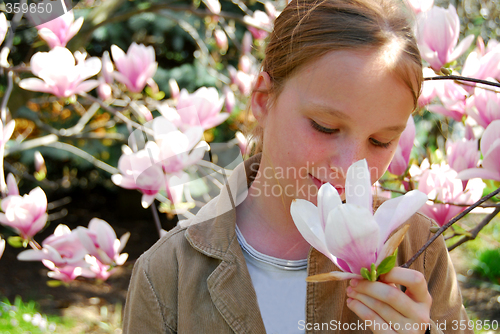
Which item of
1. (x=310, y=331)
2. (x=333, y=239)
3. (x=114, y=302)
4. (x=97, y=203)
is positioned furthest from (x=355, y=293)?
(x=97, y=203)

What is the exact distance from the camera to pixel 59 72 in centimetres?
112

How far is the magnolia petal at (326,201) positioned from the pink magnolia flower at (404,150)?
1.88ft

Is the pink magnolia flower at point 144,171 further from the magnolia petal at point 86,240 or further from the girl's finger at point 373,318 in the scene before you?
the girl's finger at point 373,318

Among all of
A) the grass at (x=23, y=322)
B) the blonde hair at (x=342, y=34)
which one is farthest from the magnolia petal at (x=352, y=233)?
the grass at (x=23, y=322)

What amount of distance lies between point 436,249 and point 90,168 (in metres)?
3.77

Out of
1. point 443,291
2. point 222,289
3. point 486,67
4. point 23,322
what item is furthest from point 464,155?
point 23,322

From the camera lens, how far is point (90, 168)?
4.12 metres

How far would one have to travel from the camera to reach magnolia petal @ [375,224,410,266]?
0.49 metres

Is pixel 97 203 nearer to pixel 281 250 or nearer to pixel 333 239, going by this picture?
pixel 281 250

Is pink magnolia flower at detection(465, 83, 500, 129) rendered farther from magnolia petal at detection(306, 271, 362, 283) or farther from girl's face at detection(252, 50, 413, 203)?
magnolia petal at detection(306, 271, 362, 283)

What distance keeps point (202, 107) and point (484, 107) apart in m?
0.73

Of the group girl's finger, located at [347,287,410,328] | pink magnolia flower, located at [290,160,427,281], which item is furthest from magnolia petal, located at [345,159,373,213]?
girl's finger, located at [347,287,410,328]

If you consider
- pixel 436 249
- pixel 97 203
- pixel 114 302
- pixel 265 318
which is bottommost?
pixel 97 203

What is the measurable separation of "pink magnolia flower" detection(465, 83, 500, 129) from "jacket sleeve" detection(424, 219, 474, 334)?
27 cm
